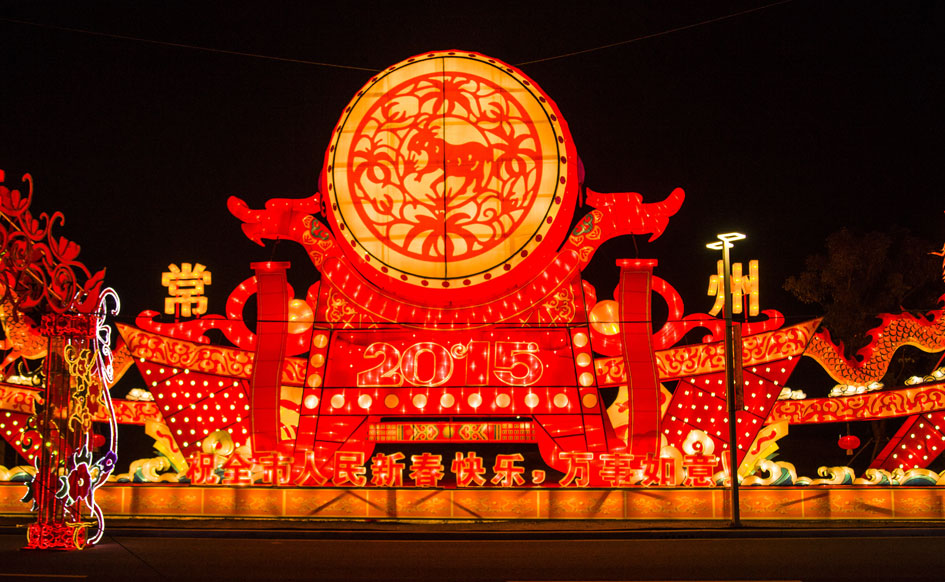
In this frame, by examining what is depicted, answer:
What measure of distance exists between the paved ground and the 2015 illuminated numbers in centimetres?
→ 258

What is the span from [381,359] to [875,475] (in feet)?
28.0

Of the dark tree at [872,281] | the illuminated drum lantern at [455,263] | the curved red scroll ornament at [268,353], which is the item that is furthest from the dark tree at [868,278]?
the curved red scroll ornament at [268,353]

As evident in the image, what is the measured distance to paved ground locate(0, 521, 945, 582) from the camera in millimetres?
10570

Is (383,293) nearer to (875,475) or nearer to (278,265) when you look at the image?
(278,265)

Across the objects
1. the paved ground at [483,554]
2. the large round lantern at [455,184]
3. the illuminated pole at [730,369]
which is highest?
the large round lantern at [455,184]

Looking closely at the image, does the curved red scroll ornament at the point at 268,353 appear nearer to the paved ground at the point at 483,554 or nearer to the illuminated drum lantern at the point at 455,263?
the illuminated drum lantern at the point at 455,263

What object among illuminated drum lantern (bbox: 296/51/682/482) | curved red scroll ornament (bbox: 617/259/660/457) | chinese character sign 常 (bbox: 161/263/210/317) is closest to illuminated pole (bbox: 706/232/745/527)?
curved red scroll ornament (bbox: 617/259/660/457)

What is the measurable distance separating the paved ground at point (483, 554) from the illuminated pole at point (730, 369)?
0.72m

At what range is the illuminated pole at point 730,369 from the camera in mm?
15344

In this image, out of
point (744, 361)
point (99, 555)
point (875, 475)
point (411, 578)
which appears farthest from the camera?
point (744, 361)

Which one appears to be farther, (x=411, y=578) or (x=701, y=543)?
(x=701, y=543)

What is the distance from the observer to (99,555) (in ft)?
40.1

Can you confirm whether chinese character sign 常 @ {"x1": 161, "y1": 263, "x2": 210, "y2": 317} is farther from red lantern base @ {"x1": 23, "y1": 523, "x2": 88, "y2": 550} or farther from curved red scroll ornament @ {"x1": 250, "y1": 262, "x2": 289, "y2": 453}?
red lantern base @ {"x1": 23, "y1": 523, "x2": 88, "y2": 550}

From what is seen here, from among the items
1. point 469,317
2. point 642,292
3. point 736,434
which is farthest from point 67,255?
point 736,434
